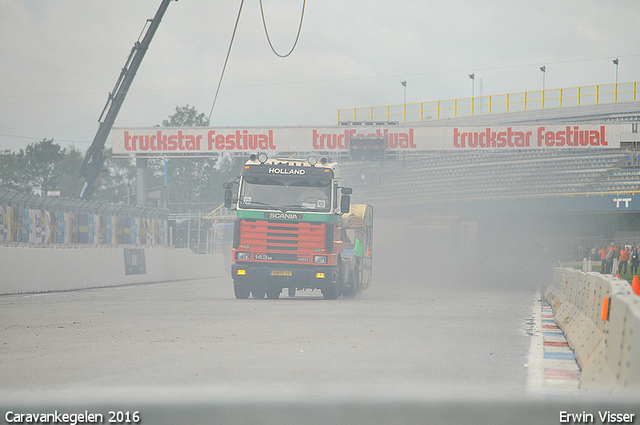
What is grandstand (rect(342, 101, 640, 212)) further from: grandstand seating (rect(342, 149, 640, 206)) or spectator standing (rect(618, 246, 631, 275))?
spectator standing (rect(618, 246, 631, 275))

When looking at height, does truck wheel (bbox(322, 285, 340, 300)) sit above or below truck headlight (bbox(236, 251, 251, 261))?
below

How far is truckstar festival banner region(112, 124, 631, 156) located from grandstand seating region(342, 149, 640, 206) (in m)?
5.20

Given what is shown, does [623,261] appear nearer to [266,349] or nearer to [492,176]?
[492,176]

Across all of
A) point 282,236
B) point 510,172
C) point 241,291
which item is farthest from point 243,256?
point 510,172

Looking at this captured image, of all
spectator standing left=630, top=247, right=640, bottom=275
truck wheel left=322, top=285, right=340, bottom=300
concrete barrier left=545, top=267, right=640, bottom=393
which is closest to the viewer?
concrete barrier left=545, top=267, right=640, bottom=393

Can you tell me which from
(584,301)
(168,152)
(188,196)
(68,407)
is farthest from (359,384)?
(188,196)

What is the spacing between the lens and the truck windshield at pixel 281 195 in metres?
18.2

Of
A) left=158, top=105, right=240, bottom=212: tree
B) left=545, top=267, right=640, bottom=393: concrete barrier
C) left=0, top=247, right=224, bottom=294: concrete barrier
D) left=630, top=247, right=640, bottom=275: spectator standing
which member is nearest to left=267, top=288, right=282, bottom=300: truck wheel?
left=0, top=247, right=224, bottom=294: concrete barrier

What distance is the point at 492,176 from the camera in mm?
53688

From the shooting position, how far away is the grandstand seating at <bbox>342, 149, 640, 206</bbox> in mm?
49469

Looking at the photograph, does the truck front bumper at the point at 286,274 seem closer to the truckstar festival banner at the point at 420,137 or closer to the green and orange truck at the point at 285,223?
the green and orange truck at the point at 285,223

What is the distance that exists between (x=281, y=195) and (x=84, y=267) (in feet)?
28.0

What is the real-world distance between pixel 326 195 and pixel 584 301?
898 cm

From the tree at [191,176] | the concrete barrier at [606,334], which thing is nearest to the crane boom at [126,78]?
the concrete barrier at [606,334]
